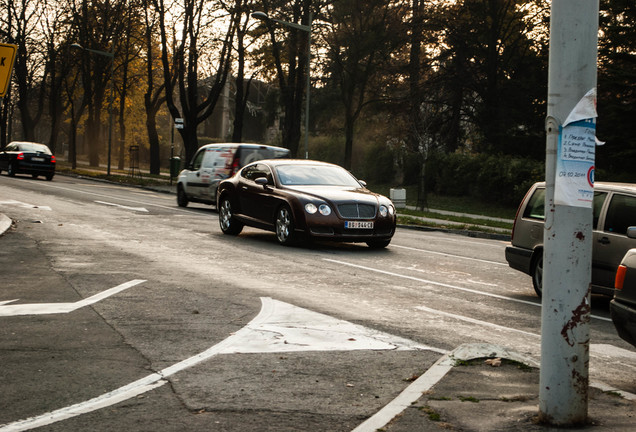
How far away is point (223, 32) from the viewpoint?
143 ft

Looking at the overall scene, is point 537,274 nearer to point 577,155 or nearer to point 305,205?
point 305,205

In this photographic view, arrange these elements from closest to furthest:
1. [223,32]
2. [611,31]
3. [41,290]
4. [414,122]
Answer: [41,290]
[611,31]
[414,122]
[223,32]

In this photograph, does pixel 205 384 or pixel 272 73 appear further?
pixel 272 73

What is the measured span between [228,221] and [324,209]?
2.97 m

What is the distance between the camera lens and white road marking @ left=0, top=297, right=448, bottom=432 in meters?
5.93

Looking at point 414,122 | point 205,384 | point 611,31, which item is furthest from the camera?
point 414,122

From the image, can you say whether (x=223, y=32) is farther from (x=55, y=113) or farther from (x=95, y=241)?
(x=95, y=241)

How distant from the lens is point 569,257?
4.96 meters

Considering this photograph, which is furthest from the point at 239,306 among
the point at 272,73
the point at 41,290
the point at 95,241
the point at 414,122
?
the point at 272,73

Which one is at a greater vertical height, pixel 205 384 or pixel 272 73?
pixel 272 73

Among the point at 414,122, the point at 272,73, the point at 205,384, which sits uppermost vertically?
the point at 272,73

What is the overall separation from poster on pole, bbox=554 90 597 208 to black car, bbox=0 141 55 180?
121 feet

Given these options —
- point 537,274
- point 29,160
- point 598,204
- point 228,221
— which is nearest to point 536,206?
point 537,274

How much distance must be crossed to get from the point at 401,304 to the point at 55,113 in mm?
55416
